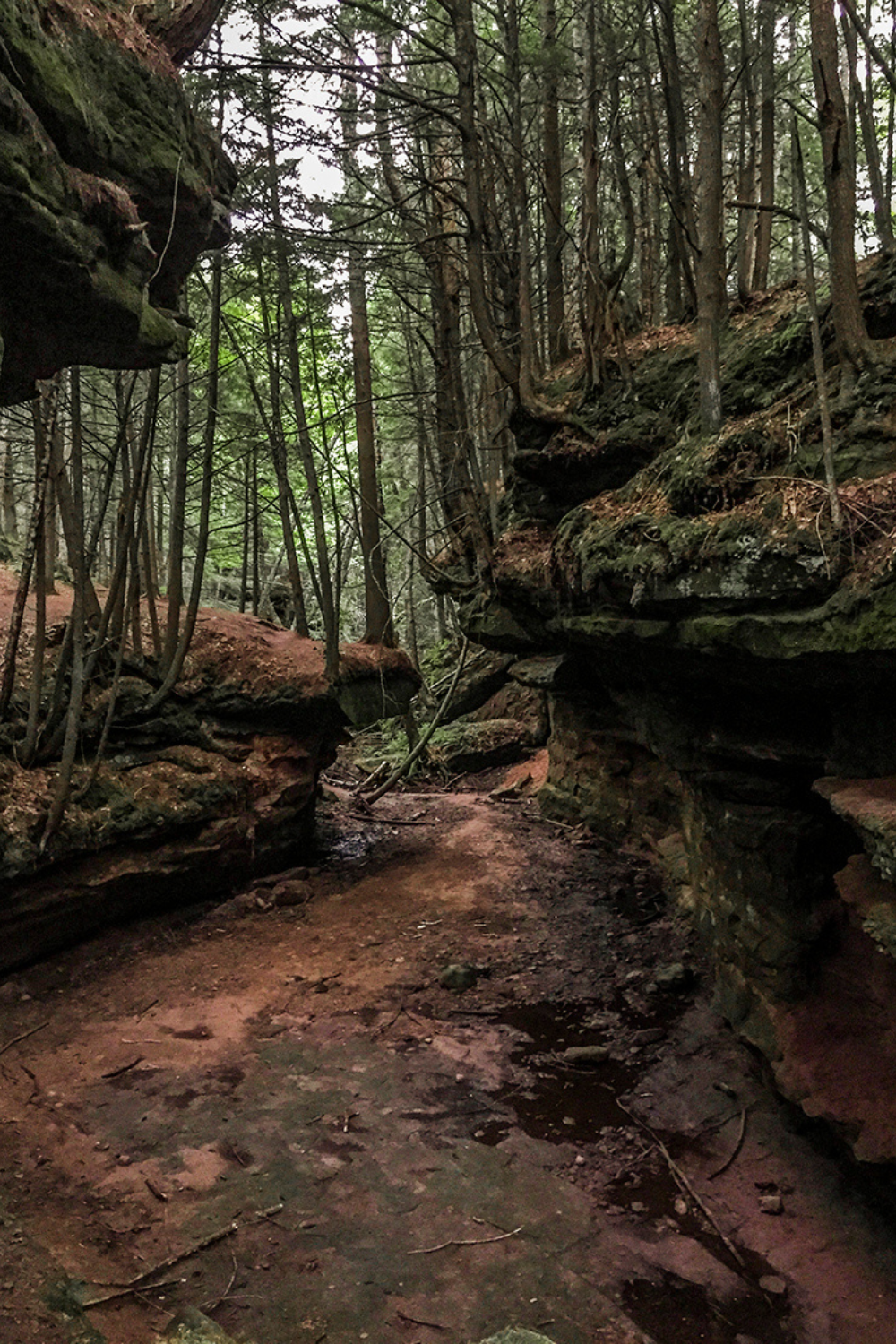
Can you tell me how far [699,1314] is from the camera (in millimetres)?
4062

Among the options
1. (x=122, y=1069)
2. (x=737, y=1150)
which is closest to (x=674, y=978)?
(x=737, y=1150)

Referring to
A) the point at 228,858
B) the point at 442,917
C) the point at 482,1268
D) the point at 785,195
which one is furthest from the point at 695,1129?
the point at 785,195

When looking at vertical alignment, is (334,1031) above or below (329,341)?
below

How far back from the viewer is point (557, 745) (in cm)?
1212

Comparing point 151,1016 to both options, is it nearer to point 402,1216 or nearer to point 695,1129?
point 402,1216

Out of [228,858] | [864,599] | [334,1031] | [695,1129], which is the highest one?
[864,599]

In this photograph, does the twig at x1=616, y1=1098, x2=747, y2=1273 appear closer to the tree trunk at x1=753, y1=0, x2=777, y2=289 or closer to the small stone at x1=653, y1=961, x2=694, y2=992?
the small stone at x1=653, y1=961, x2=694, y2=992

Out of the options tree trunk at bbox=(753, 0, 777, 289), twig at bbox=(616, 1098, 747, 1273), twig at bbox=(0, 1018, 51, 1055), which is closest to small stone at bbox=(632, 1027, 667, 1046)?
twig at bbox=(616, 1098, 747, 1273)

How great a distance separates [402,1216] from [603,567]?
460 cm

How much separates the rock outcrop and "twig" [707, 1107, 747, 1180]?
5773 millimetres

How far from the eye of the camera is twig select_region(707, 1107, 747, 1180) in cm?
510

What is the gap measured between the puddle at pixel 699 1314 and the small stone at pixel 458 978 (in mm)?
3219

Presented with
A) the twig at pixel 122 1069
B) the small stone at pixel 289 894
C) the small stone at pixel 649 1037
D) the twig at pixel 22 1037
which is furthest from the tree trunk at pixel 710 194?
the twig at pixel 22 1037

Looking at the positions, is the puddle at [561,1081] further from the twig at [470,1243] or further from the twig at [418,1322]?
the twig at [418,1322]
